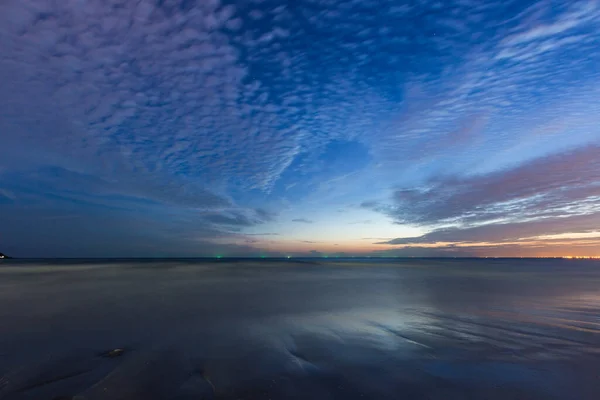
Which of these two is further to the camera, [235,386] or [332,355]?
[332,355]

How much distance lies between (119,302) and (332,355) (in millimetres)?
19510

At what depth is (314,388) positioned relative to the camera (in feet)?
28.3

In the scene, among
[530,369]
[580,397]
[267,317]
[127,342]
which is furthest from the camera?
[267,317]

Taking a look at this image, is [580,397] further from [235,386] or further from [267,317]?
[267,317]

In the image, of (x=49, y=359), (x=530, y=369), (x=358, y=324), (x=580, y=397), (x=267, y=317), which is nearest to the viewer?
(x=580, y=397)

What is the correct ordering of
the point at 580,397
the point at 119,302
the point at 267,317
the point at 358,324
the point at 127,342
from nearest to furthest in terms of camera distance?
the point at 580,397, the point at 127,342, the point at 358,324, the point at 267,317, the point at 119,302

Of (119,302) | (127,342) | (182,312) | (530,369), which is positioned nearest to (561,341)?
(530,369)

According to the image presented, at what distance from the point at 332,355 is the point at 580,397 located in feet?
23.9

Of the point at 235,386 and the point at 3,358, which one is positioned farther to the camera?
the point at 3,358

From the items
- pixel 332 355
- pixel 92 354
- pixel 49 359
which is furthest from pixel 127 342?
pixel 332 355

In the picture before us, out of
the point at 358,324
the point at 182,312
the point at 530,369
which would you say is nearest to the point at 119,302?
the point at 182,312

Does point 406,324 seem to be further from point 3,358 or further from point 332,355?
point 3,358

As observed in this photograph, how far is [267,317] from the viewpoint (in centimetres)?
1897

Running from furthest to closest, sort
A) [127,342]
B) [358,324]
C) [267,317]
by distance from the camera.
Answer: [267,317] → [358,324] → [127,342]
